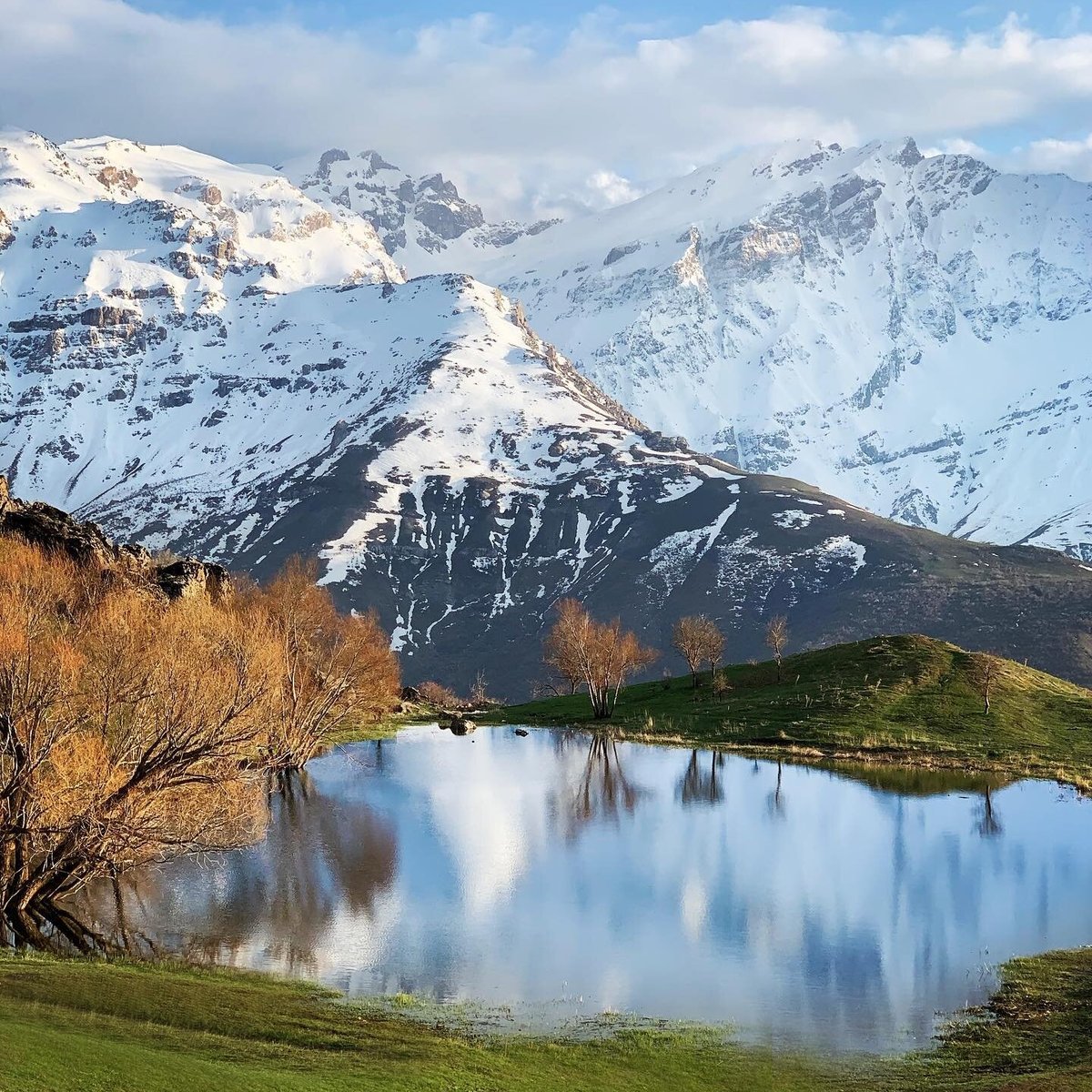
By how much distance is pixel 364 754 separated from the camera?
10462 cm

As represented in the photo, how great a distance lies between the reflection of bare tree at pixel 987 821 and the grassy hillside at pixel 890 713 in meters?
10.1

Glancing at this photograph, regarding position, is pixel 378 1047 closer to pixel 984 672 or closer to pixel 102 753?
Answer: pixel 102 753

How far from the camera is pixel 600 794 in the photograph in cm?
8481

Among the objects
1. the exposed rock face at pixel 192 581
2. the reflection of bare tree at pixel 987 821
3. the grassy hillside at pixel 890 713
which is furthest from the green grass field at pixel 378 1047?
the exposed rock face at pixel 192 581

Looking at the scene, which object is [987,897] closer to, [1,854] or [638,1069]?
[638,1069]

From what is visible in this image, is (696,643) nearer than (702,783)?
Result: No

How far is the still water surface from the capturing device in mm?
43000

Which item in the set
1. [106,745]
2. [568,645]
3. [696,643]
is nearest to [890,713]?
[696,643]

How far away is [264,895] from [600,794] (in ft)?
117

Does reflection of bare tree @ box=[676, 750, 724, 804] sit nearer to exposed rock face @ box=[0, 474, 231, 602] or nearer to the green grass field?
the green grass field

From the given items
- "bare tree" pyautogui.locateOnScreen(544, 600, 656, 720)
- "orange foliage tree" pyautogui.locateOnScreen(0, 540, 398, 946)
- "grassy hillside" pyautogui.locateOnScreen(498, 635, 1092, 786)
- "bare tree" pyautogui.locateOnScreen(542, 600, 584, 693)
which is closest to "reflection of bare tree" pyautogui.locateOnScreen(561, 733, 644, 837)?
"grassy hillside" pyautogui.locateOnScreen(498, 635, 1092, 786)

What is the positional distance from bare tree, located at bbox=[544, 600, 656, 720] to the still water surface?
1634 inches

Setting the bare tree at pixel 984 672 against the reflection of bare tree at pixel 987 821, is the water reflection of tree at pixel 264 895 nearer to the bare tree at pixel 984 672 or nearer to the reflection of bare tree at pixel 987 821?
the reflection of bare tree at pixel 987 821

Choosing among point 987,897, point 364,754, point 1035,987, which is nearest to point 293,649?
point 364,754
